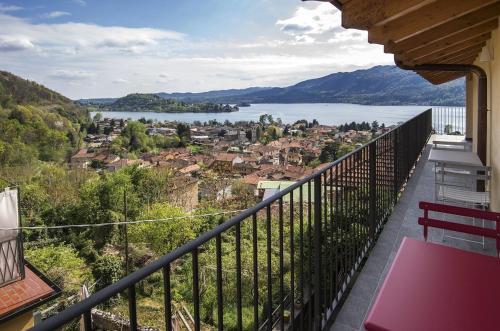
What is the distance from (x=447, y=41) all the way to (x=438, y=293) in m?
3.81

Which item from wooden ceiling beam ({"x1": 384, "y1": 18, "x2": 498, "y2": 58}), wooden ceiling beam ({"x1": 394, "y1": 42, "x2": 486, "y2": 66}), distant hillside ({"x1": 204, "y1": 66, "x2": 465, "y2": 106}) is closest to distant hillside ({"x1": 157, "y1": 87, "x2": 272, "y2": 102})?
distant hillside ({"x1": 204, "y1": 66, "x2": 465, "y2": 106})

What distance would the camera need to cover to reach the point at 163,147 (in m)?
72.2

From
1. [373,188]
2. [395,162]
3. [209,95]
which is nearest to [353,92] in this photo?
[395,162]

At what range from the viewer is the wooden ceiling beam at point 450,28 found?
3184mm

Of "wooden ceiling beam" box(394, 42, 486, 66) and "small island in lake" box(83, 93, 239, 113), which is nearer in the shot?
"wooden ceiling beam" box(394, 42, 486, 66)

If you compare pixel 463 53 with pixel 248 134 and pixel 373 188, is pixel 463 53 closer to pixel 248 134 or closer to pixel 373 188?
pixel 373 188

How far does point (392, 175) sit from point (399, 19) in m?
1.92

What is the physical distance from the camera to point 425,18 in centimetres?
273

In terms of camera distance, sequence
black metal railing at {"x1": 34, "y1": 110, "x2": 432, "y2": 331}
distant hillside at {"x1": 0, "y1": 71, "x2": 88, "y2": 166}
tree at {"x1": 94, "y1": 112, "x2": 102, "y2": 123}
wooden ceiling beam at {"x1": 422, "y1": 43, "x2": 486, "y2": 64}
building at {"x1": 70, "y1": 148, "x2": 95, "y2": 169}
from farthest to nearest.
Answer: tree at {"x1": 94, "y1": 112, "x2": 102, "y2": 123}, building at {"x1": 70, "y1": 148, "x2": 95, "y2": 169}, distant hillside at {"x1": 0, "y1": 71, "x2": 88, "y2": 166}, wooden ceiling beam at {"x1": 422, "y1": 43, "x2": 486, "y2": 64}, black metal railing at {"x1": 34, "y1": 110, "x2": 432, "y2": 331}

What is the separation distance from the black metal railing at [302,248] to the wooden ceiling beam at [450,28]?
94 centimetres

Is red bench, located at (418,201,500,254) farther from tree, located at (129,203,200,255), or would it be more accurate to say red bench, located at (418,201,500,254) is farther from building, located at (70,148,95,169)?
building, located at (70,148,95,169)

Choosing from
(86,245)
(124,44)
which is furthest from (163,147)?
(124,44)

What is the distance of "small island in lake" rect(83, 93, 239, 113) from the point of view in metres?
108

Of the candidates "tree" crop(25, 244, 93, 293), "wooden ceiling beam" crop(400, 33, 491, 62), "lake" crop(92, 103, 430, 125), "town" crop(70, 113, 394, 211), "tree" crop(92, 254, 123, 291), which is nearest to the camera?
"wooden ceiling beam" crop(400, 33, 491, 62)
